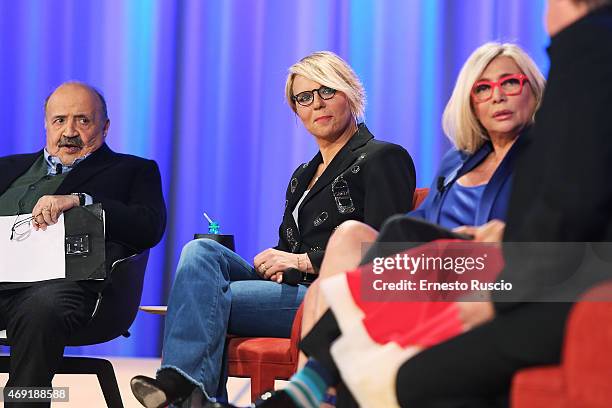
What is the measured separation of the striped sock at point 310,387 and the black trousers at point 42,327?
104 cm

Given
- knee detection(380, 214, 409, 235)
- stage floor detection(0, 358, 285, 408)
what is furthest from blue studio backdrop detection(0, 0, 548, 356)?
knee detection(380, 214, 409, 235)

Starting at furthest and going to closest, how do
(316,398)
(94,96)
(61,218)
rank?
(94,96) < (61,218) < (316,398)

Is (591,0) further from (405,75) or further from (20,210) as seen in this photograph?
(405,75)

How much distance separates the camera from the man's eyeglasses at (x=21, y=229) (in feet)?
9.21

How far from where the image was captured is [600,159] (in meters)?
1.22

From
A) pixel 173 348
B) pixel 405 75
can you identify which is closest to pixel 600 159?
pixel 173 348

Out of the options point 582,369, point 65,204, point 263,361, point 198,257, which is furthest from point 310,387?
point 65,204

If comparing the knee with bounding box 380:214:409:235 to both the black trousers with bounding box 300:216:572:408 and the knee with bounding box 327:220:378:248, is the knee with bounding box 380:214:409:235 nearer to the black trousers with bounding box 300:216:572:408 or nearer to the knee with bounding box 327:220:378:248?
the knee with bounding box 327:220:378:248

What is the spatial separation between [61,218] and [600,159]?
6.54ft

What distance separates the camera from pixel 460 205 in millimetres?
2234

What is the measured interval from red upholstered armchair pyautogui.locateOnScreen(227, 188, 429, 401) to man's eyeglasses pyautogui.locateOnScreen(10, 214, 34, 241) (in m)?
0.86

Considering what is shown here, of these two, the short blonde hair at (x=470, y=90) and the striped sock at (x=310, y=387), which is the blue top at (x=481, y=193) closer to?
the short blonde hair at (x=470, y=90)

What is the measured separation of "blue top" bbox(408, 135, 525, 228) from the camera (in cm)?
210

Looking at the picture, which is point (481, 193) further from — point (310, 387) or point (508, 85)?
point (310, 387)
